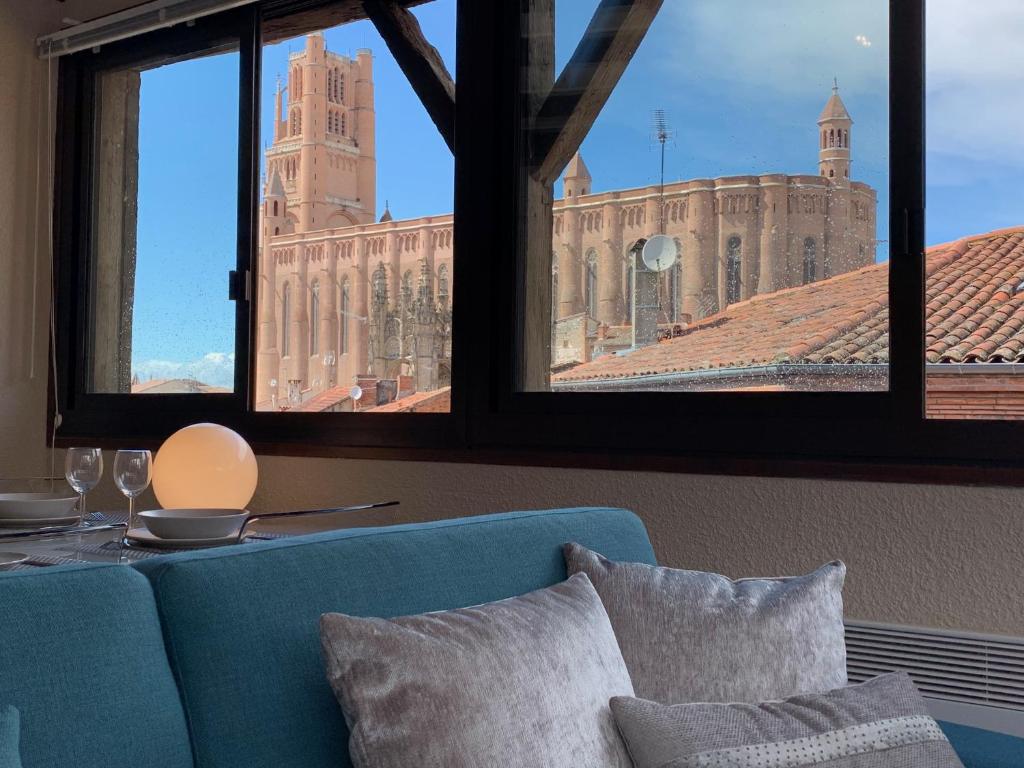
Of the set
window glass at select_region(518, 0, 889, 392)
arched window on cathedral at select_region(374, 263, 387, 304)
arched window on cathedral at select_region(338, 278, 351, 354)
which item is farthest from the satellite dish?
arched window on cathedral at select_region(338, 278, 351, 354)

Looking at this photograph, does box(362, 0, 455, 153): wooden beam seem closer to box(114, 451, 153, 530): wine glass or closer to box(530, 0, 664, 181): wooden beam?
box(530, 0, 664, 181): wooden beam

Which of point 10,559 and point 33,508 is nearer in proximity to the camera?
point 10,559

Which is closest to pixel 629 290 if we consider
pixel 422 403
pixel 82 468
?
pixel 422 403

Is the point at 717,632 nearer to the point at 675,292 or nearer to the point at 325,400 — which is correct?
the point at 675,292

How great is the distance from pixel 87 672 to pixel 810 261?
5.94 feet

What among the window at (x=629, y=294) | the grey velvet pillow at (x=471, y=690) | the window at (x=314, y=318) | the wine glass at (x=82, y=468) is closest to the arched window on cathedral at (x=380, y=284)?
the window at (x=314, y=318)

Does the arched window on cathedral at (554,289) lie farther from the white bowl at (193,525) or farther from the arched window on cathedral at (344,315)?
the white bowl at (193,525)

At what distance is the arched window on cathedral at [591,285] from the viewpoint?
2.65 m

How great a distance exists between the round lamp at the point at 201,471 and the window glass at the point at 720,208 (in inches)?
29.7

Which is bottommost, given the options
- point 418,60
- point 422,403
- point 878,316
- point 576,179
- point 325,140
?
point 422,403

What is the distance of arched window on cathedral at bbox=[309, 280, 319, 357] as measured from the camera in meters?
3.22

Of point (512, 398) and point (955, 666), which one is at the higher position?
point (512, 398)

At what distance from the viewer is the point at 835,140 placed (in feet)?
7.56

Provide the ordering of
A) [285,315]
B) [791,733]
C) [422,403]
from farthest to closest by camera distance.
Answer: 1. [285,315]
2. [422,403]
3. [791,733]
